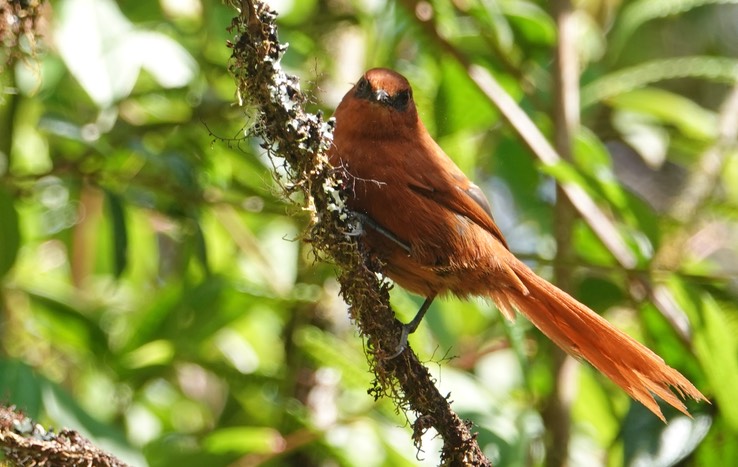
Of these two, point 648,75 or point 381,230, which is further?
point 648,75

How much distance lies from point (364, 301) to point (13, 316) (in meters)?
2.53

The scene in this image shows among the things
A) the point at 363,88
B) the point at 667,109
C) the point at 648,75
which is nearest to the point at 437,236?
the point at 363,88

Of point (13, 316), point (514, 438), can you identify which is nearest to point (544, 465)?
point (514, 438)

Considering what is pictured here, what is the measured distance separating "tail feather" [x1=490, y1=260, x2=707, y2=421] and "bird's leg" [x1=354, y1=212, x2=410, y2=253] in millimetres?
474

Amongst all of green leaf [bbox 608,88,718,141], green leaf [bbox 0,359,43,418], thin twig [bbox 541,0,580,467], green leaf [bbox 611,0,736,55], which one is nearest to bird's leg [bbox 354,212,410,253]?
thin twig [bbox 541,0,580,467]

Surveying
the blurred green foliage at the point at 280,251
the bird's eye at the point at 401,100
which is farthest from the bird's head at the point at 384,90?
the blurred green foliage at the point at 280,251

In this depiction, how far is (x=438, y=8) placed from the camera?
13.3 feet

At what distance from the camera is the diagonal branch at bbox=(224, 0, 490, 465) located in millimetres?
2244

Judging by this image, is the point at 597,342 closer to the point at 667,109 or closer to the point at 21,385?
the point at 21,385

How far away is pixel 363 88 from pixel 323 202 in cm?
104

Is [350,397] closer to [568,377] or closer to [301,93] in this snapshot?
[568,377]

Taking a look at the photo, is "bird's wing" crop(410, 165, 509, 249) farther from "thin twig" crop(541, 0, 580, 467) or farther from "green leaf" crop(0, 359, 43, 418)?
"green leaf" crop(0, 359, 43, 418)

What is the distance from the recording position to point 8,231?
3.58 meters

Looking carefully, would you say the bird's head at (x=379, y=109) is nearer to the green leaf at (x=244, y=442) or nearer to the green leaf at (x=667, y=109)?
the green leaf at (x=244, y=442)
